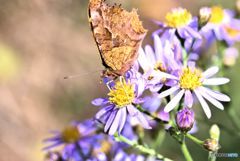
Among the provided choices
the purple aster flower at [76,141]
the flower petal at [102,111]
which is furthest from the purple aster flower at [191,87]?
the purple aster flower at [76,141]

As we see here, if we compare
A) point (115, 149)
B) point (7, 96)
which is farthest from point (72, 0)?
point (115, 149)

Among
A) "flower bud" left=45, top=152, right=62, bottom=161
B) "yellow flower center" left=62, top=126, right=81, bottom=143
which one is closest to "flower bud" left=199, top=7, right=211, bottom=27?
"yellow flower center" left=62, top=126, right=81, bottom=143

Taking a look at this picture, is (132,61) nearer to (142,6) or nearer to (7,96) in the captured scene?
(7,96)

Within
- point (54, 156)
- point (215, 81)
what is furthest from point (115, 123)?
point (54, 156)

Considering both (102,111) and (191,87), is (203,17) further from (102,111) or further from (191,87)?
(102,111)

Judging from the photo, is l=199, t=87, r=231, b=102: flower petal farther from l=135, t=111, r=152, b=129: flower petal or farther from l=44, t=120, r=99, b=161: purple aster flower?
l=44, t=120, r=99, b=161: purple aster flower

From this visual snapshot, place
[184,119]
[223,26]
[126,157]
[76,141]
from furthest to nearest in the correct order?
1. [223,26]
2. [76,141]
3. [126,157]
4. [184,119]
